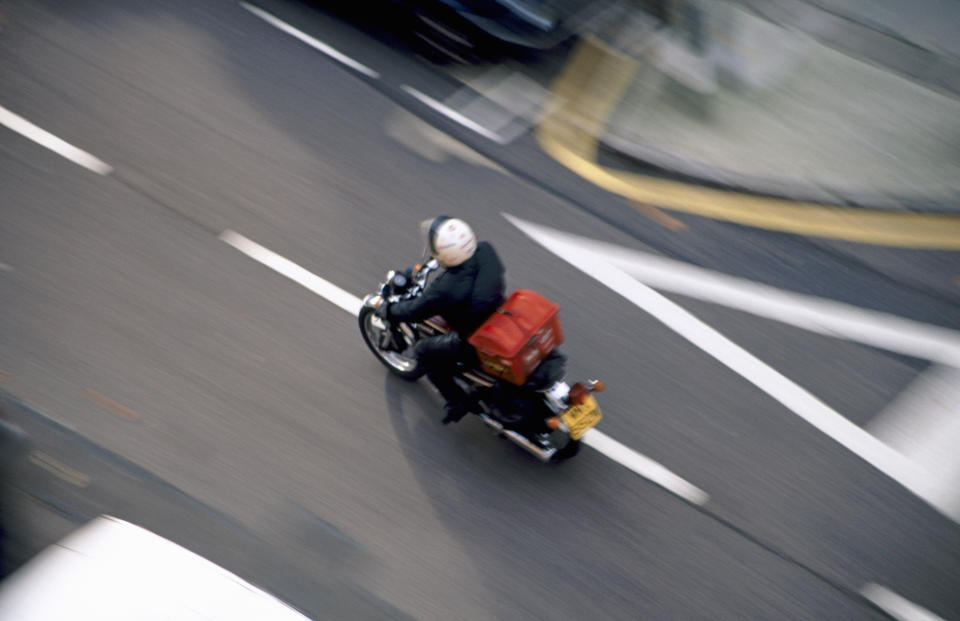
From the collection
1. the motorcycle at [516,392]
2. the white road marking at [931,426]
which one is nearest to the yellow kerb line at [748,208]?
the white road marking at [931,426]

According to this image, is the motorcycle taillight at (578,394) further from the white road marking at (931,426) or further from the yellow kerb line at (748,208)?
the yellow kerb line at (748,208)

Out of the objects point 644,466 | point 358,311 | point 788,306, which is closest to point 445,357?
point 358,311

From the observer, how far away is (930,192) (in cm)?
772

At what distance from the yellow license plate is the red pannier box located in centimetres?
38

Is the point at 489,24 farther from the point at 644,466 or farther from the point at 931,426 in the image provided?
the point at 931,426

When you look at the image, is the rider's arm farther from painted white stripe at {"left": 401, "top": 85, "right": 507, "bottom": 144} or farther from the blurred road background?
painted white stripe at {"left": 401, "top": 85, "right": 507, "bottom": 144}

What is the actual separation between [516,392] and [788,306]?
2932 millimetres

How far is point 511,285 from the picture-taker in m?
6.74

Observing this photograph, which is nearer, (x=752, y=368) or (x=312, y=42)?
(x=752, y=368)

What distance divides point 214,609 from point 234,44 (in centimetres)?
633

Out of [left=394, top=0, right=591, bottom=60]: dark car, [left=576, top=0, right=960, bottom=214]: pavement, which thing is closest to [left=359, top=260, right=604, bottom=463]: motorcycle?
[left=576, top=0, right=960, bottom=214]: pavement

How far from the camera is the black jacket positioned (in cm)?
491

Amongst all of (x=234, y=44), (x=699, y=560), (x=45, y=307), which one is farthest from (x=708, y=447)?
(x=234, y=44)

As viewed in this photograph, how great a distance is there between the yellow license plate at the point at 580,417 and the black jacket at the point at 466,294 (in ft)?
2.76
